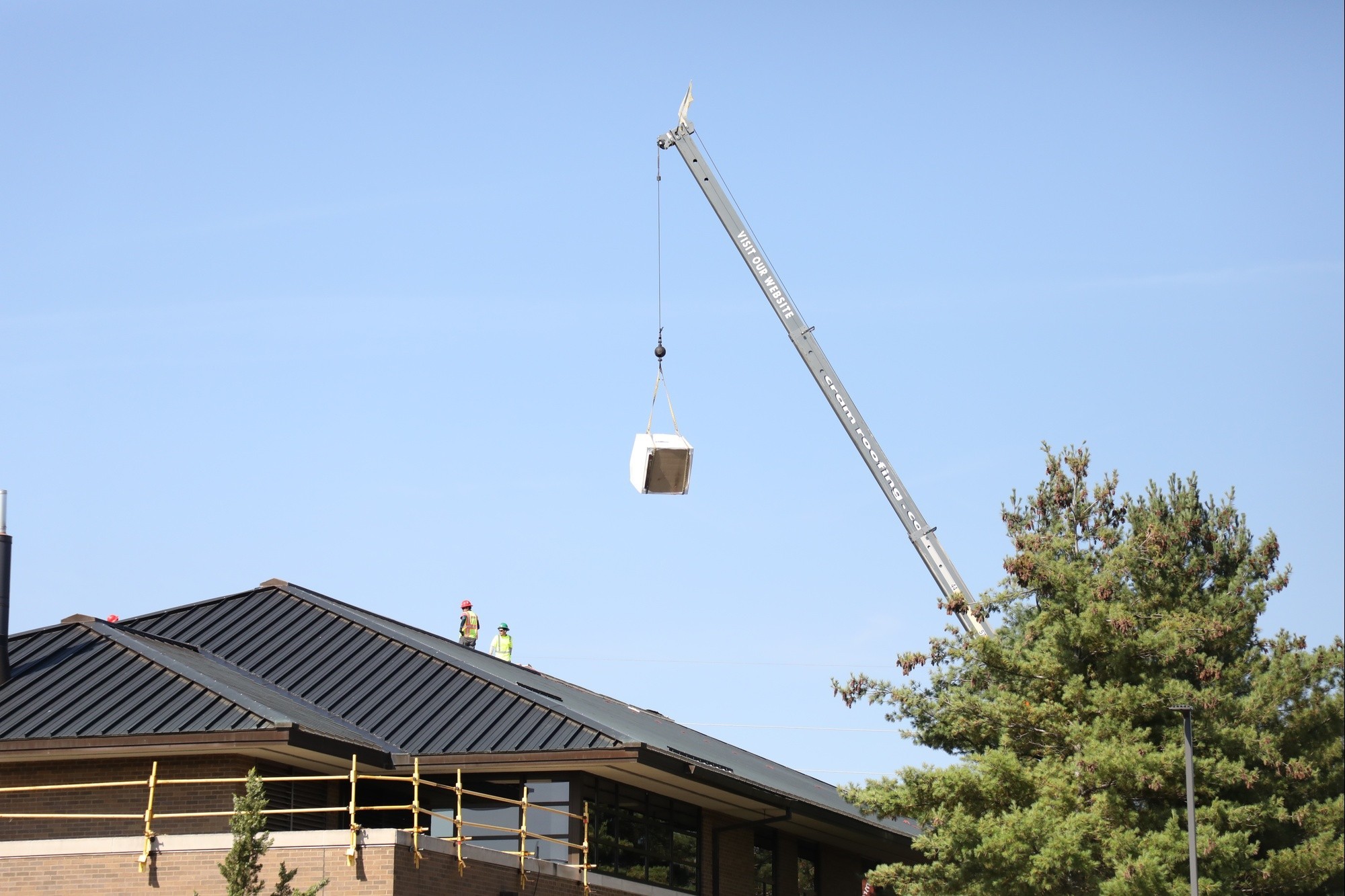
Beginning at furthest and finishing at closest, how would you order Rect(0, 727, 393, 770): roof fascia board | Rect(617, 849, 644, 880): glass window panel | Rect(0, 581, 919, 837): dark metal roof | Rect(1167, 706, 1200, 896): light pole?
Rect(617, 849, 644, 880): glass window panel
Rect(1167, 706, 1200, 896): light pole
Rect(0, 581, 919, 837): dark metal roof
Rect(0, 727, 393, 770): roof fascia board

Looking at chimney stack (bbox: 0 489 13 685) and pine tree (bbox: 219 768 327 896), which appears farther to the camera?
chimney stack (bbox: 0 489 13 685)

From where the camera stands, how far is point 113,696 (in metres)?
23.3

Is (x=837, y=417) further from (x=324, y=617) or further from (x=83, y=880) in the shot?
(x=83, y=880)

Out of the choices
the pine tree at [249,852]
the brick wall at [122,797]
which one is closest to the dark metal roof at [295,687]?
the brick wall at [122,797]

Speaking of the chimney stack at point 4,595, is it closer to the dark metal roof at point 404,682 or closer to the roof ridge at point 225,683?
the roof ridge at point 225,683

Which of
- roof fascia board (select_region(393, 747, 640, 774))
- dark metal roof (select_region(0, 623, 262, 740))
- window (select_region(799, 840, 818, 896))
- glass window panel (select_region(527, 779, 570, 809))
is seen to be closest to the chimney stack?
dark metal roof (select_region(0, 623, 262, 740))

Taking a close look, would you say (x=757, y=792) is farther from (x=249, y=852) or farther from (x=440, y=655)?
(x=249, y=852)

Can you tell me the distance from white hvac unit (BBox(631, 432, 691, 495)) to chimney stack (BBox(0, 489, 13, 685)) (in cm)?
1069

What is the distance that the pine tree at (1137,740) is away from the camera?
25.0 meters

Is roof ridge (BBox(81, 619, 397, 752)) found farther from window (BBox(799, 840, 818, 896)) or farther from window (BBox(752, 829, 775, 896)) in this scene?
window (BBox(799, 840, 818, 896))

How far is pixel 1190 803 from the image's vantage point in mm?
23922

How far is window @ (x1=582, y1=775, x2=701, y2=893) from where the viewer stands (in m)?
25.0

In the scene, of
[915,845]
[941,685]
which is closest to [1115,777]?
[915,845]

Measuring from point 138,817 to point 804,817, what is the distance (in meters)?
12.7
